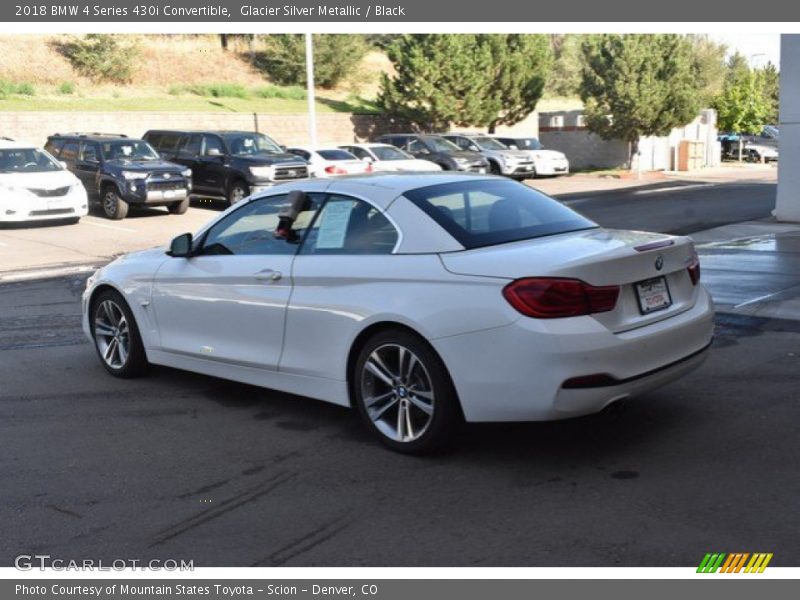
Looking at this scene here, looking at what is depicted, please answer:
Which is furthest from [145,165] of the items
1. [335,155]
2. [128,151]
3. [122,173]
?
[335,155]

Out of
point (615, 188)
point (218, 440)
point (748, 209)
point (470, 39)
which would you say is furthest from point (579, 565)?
point (470, 39)

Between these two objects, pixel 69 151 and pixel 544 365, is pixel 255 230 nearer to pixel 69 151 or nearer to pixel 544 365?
pixel 544 365

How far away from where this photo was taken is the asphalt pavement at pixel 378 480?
428 cm

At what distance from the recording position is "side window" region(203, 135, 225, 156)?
2425 cm

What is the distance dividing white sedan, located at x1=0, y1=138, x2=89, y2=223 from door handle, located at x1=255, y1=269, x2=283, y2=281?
48.6 feet

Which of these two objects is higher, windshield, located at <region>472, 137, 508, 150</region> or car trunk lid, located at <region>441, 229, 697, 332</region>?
windshield, located at <region>472, 137, 508, 150</region>

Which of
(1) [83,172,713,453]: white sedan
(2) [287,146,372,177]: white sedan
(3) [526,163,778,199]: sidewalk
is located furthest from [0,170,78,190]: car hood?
(1) [83,172,713,453]: white sedan

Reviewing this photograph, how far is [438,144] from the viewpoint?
31.5 metres

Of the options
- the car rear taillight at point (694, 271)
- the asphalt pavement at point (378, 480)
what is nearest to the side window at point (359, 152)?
the asphalt pavement at point (378, 480)

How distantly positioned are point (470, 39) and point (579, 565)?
1396 inches

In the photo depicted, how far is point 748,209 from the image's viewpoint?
2156 centimetres

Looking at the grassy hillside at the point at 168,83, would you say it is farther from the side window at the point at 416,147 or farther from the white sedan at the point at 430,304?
the white sedan at the point at 430,304

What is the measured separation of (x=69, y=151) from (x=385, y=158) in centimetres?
897

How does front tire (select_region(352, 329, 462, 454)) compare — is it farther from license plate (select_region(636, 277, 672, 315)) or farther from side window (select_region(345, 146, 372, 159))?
side window (select_region(345, 146, 372, 159))
